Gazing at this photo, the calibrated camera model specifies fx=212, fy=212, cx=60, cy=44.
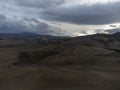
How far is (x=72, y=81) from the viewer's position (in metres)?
8.30

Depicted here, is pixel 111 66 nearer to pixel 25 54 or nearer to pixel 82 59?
pixel 82 59

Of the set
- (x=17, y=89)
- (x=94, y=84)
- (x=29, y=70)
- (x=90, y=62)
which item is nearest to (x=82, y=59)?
(x=90, y=62)

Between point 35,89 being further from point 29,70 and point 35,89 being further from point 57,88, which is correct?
point 29,70

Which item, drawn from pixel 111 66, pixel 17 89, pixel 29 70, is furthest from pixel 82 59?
pixel 17 89

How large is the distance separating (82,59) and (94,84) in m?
4.80

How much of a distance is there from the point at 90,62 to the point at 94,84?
Result: 14.5ft

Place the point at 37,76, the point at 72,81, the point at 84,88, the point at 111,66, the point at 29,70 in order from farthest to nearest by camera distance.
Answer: the point at 111,66
the point at 29,70
the point at 37,76
the point at 72,81
the point at 84,88

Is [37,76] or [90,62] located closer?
[37,76]

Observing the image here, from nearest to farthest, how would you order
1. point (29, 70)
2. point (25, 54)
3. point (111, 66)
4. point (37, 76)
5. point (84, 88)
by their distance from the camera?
point (84, 88) < point (37, 76) < point (29, 70) < point (111, 66) < point (25, 54)

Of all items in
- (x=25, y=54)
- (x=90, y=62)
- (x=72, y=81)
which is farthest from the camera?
(x=25, y=54)

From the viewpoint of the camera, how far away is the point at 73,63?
1210 centimetres

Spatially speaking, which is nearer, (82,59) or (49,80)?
(49,80)

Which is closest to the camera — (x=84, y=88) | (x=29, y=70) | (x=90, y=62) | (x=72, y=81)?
(x=84, y=88)

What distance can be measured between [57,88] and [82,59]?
521cm
